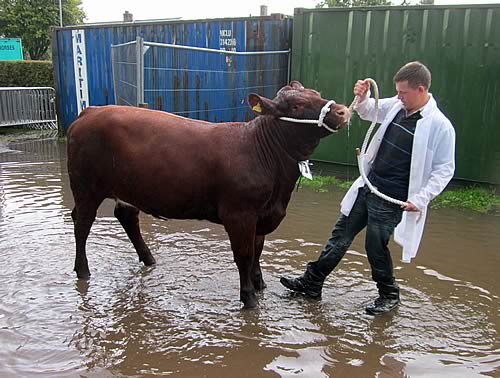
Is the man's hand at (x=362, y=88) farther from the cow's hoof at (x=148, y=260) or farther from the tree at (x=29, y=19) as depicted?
the tree at (x=29, y=19)

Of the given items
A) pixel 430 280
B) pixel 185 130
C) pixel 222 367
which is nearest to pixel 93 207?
pixel 185 130

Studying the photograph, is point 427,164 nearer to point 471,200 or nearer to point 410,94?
point 410,94

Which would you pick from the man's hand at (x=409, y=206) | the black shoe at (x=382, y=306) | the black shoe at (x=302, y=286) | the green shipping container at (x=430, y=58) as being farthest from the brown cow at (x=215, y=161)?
the green shipping container at (x=430, y=58)

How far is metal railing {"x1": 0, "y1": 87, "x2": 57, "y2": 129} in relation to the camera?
1356cm

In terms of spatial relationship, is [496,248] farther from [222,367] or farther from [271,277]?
[222,367]

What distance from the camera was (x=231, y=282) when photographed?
480 cm

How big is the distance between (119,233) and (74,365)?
273cm

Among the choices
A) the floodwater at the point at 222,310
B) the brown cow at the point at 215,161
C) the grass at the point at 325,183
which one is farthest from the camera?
the grass at the point at 325,183

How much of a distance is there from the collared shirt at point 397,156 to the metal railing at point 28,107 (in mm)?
11378

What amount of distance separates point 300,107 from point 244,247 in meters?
1.15

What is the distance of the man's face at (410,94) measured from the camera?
150 inches

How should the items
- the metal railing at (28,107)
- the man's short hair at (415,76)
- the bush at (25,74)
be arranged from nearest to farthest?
the man's short hair at (415,76)
the metal railing at (28,107)
the bush at (25,74)

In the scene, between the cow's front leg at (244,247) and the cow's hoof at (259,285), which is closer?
the cow's front leg at (244,247)

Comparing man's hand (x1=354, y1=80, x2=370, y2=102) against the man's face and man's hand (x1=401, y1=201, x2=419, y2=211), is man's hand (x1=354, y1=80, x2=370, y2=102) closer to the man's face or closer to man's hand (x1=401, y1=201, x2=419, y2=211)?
the man's face
